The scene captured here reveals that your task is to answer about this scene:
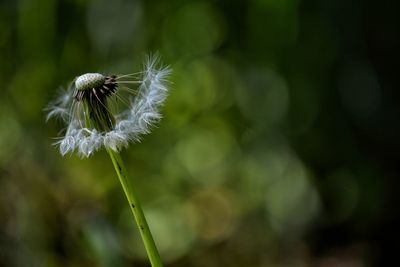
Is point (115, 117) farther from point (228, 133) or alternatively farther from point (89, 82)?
point (228, 133)

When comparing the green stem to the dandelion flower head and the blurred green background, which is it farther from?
the blurred green background

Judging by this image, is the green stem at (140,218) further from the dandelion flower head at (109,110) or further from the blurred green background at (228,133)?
the blurred green background at (228,133)

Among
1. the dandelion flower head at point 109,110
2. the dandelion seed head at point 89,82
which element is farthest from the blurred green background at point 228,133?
the dandelion seed head at point 89,82

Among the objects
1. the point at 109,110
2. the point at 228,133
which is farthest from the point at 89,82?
the point at 228,133

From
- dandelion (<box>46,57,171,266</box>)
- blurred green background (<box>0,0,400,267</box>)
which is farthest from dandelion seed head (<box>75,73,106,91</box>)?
blurred green background (<box>0,0,400,267</box>)

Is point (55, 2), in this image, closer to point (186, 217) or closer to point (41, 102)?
point (41, 102)

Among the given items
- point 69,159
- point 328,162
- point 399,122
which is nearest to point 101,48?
point 69,159
